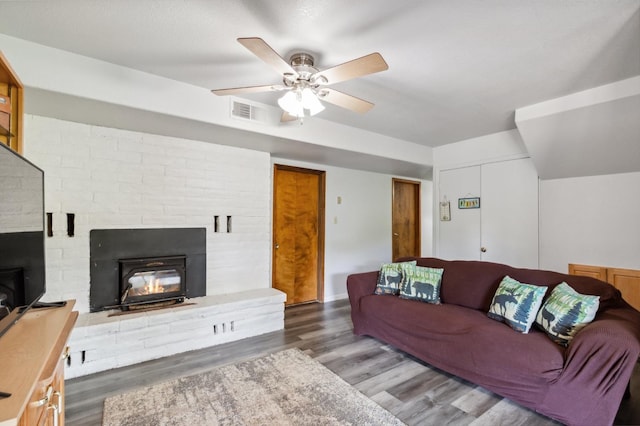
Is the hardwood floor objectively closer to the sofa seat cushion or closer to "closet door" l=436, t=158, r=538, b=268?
the sofa seat cushion

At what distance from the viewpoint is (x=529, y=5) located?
5.23ft

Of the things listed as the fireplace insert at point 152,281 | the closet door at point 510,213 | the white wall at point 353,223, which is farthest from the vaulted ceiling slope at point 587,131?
the fireplace insert at point 152,281

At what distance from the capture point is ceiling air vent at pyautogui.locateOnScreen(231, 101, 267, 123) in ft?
9.10

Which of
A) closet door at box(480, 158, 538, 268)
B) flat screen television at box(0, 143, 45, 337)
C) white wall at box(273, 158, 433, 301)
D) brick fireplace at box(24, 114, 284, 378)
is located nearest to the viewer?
flat screen television at box(0, 143, 45, 337)

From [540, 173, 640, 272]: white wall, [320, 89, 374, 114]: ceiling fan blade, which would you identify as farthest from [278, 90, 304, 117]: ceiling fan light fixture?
[540, 173, 640, 272]: white wall

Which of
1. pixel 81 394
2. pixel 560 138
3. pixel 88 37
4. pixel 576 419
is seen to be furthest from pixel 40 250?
pixel 560 138

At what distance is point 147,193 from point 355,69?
2.41 meters

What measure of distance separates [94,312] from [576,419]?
12.2 feet

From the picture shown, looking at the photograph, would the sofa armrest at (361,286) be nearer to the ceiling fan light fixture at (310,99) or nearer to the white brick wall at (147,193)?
the white brick wall at (147,193)

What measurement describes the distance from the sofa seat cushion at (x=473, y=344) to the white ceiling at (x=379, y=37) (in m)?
1.96

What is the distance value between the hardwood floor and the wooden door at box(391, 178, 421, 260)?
2630 millimetres

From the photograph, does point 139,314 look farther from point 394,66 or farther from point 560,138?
point 560,138

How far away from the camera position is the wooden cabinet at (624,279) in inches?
114

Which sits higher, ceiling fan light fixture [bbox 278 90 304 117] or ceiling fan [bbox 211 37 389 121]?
ceiling fan [bbox 211 37 389 121]
